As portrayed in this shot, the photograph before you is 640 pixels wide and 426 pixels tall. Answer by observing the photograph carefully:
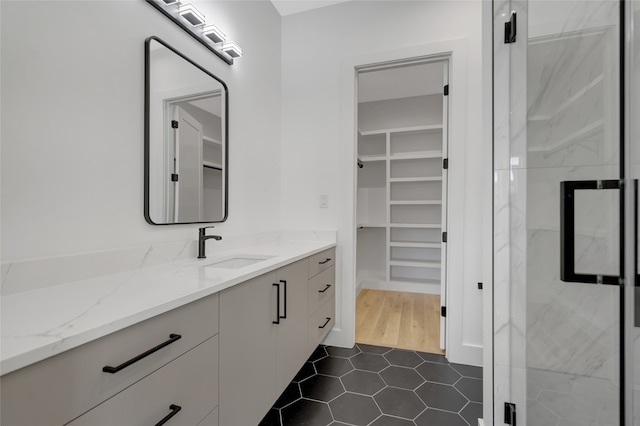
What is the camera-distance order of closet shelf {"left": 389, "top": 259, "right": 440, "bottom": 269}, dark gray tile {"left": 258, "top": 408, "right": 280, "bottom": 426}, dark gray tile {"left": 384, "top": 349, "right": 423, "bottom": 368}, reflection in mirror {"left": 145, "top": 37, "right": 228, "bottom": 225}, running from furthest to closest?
closet shelf {"left": 389, "top": 259, "right": 440, "bottom": 269}
dark gray tile {"left": 384, "top": 349, "right": 423, "bottom": 368}
dark gray tile {"left": 258, "top": 408, "right": 280, "bottom": 426}
reflection in mirror {"left": 145, "top": 37, "right": 228, "bottom": 225}

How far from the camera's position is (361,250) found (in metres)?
4.27

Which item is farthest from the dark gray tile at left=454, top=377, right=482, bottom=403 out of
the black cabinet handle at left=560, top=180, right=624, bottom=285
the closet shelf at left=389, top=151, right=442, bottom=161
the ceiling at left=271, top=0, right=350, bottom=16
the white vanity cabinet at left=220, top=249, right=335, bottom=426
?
the ceiling at left=271, top=0, right=350, bottom=16

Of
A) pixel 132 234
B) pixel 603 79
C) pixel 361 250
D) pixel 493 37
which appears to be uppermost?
pixel 493 37

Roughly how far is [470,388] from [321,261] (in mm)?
1234

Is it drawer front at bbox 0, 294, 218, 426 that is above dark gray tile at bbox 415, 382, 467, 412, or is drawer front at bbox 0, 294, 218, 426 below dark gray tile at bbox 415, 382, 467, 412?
above

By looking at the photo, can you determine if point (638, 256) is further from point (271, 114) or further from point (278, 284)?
point (271, 114)

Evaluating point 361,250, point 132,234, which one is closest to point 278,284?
point 132,234

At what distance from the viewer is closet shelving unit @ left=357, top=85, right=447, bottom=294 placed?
3822mm

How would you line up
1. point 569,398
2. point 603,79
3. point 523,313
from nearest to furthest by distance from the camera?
point 603,79
point 569,398
point 523,313

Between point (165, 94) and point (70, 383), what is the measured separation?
126cm

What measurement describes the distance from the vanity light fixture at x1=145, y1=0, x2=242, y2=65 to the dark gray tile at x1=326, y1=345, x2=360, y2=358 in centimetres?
226

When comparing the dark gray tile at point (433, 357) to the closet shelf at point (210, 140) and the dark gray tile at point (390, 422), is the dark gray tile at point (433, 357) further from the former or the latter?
the closet shelf at point (210, 140)

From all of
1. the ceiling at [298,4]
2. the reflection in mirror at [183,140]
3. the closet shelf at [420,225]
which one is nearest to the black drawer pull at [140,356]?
the reflection in mirror at [183,140]

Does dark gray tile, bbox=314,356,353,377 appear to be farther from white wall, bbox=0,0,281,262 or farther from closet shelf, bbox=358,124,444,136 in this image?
closet shelf, bbox=358,124,444,136
